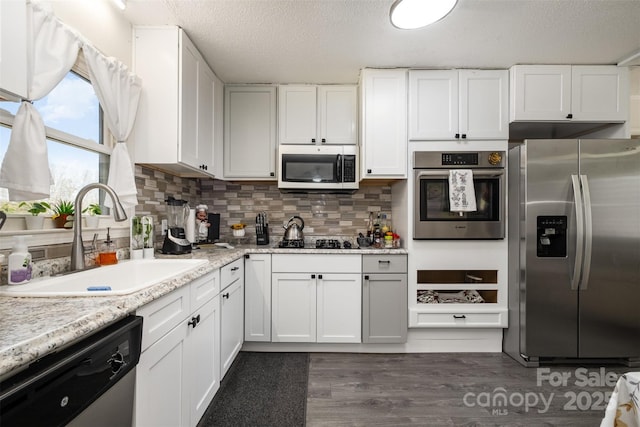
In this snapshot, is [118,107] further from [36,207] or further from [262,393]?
[262,393]

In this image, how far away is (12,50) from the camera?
836 millimetres

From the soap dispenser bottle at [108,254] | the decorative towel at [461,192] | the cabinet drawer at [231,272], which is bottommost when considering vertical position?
the cabinet drawer at [231,272]

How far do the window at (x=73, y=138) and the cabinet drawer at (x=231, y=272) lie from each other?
0.87m

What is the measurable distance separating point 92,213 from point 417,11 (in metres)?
2.21

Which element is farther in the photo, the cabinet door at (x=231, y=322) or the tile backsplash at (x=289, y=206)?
the tile backsplash at (x=289, y=206)

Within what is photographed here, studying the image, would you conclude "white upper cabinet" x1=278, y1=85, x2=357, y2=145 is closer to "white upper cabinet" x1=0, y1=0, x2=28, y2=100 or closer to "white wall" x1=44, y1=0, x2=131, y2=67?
"white wall" x1=44, y1=0, x2=131, y2=67

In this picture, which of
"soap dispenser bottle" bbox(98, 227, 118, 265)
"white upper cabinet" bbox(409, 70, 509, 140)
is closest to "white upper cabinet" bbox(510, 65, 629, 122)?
"white upper cabinet" bbox(409, 70, 509, 140)

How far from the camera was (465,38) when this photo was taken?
6.62 ft

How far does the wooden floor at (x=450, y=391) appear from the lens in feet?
5.48

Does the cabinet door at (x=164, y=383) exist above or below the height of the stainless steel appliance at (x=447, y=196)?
below

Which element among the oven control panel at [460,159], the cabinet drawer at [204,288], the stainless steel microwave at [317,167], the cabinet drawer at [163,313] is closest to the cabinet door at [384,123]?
the stainless steel microwave at [317,167]

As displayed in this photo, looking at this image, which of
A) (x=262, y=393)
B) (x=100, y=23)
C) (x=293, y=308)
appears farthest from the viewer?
(x=293, y=308)

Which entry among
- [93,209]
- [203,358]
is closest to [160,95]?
[93,209]

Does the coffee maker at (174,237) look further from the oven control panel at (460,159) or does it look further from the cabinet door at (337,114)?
the oven control panel at (460,159)
